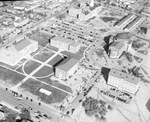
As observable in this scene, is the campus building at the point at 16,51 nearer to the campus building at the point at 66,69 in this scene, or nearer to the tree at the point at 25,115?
the campus building at the point at 66,69

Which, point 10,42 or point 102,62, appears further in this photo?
point 10,42

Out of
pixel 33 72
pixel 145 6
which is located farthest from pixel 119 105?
pixel 145 6

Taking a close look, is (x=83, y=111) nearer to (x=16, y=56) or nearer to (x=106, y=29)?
(x=16, y=56)

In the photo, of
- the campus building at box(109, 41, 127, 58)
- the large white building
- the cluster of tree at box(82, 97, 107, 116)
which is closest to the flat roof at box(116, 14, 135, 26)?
the campus building at box(109, 41, 127, 58)

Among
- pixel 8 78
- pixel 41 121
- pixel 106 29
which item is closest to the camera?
pixel 41 121

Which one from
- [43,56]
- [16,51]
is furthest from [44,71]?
[16,51]

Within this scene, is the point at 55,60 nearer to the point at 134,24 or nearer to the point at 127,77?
the point at 127,77
